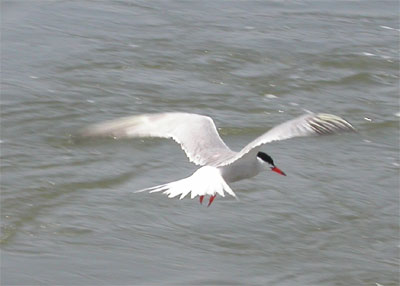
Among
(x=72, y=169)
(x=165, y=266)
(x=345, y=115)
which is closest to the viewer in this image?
(x=165, y=266)

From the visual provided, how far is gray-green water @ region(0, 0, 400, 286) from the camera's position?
7.57 metres

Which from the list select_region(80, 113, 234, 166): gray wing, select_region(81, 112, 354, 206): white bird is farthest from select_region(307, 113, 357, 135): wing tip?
select_region(80, 113, 234, 166): gray wing

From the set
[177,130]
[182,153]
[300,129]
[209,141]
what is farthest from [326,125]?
[182,153]

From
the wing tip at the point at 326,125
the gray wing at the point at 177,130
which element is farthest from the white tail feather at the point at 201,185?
the wing tip at the point at 326,125

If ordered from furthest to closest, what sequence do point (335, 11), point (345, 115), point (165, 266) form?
point (335, 11) → point (345, 115) → point (165, 266)

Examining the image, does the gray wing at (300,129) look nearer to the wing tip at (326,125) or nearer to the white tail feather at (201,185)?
the wing tip at (326,125)

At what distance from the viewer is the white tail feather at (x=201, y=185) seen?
21.2 feet

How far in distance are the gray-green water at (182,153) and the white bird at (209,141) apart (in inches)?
25.5

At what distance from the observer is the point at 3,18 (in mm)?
12352

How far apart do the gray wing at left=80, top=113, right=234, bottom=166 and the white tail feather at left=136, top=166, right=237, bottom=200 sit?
1.64ft

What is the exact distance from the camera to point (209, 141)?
748cm

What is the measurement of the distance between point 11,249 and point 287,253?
2.09 metres

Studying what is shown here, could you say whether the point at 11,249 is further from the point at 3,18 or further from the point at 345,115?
the point at 3,18

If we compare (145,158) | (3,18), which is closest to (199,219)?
(145,158)
